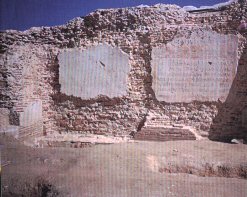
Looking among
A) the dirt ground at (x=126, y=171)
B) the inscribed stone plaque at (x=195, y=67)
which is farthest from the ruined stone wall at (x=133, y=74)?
the dirt ground at (x=126, y=171)

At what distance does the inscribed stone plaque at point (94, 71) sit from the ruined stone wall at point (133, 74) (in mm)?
33

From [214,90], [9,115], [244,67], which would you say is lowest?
[9,115]

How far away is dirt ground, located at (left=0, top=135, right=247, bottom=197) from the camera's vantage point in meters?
3.98

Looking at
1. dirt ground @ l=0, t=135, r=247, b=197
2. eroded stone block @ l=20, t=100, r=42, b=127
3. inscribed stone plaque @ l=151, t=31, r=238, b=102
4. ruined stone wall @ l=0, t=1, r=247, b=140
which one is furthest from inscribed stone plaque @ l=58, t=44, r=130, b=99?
dirt ground @ l=0, t=135, r=247, b=197

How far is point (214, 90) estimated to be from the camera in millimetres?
8016

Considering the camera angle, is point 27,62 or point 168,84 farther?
point 27,62

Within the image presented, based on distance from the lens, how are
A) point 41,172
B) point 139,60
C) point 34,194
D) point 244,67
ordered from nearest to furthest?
point 34,194 → point 41,172 → point 244,67 → point 139,60

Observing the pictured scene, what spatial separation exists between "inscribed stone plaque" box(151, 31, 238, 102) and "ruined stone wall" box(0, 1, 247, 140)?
0.09 ft

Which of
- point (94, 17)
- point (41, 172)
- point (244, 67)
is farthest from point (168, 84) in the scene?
point (41, 172)

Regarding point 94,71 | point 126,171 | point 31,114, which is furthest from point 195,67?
point 31,114


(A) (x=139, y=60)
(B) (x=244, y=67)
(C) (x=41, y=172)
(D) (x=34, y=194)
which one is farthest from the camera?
(A) (x=139, y=60)

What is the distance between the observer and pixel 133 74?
891cm

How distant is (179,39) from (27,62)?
5.10 meters

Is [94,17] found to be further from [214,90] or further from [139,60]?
[214,90]
